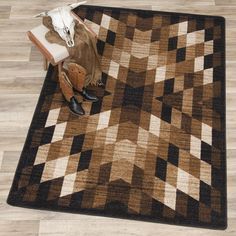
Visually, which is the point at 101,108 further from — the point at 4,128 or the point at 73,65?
the point at 4,128

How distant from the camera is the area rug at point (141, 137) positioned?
252 centimetres

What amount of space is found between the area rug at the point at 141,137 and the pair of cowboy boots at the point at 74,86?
59 mm

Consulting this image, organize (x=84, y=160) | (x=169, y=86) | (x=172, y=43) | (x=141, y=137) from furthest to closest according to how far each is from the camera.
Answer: (x=172, y=43), (x=169, y=86), (x=141, y=137), (x=84, y=160)

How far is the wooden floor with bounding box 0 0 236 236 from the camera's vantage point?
7.97 feet

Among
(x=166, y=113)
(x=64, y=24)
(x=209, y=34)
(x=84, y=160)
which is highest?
(x=64, y=24)

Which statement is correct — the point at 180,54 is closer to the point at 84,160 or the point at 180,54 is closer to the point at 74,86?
the point at 74,86

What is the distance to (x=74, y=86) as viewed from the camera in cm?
287

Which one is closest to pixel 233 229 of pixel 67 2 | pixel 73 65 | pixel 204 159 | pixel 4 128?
pixel 204 159

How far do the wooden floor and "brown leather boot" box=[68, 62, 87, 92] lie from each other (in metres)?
0.36

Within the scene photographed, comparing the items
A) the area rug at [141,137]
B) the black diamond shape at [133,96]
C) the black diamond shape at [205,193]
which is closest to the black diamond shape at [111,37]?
the area rug at [141,137]

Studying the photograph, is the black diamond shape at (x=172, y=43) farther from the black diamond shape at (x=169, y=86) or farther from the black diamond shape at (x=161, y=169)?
the black diamond shape at (x=161, y=169)

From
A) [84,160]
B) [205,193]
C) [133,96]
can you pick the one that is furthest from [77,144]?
[205,193]

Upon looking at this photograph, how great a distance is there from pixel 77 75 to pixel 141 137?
0.61m

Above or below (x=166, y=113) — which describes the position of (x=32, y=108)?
below
